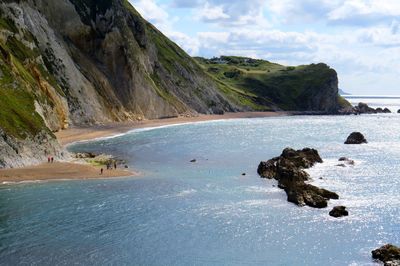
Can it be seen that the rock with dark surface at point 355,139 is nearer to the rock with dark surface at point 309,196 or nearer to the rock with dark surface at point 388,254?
the rock with dark surface at point 309,196

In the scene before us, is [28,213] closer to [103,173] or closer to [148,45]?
[103,173]

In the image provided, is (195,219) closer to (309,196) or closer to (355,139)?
(309,196)

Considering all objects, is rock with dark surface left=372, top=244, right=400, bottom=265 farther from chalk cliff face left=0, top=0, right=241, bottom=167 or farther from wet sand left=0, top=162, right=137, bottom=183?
chalk cliff face left=0, top=0, right=241, bottom=167

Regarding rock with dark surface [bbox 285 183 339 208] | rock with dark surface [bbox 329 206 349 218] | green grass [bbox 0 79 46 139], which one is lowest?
rock with dark surface [bbox 329 206 349 218]

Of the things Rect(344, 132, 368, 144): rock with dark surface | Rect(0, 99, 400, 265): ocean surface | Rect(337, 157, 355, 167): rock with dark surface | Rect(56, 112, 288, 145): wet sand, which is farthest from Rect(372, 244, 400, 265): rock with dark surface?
Rect(344, 132, 368, 144): rock with dark surface

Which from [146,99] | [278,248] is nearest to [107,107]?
[146,99]

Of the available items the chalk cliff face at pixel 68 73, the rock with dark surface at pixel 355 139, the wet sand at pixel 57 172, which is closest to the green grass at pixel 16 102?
the chalk cliff face at pixel 68 73
